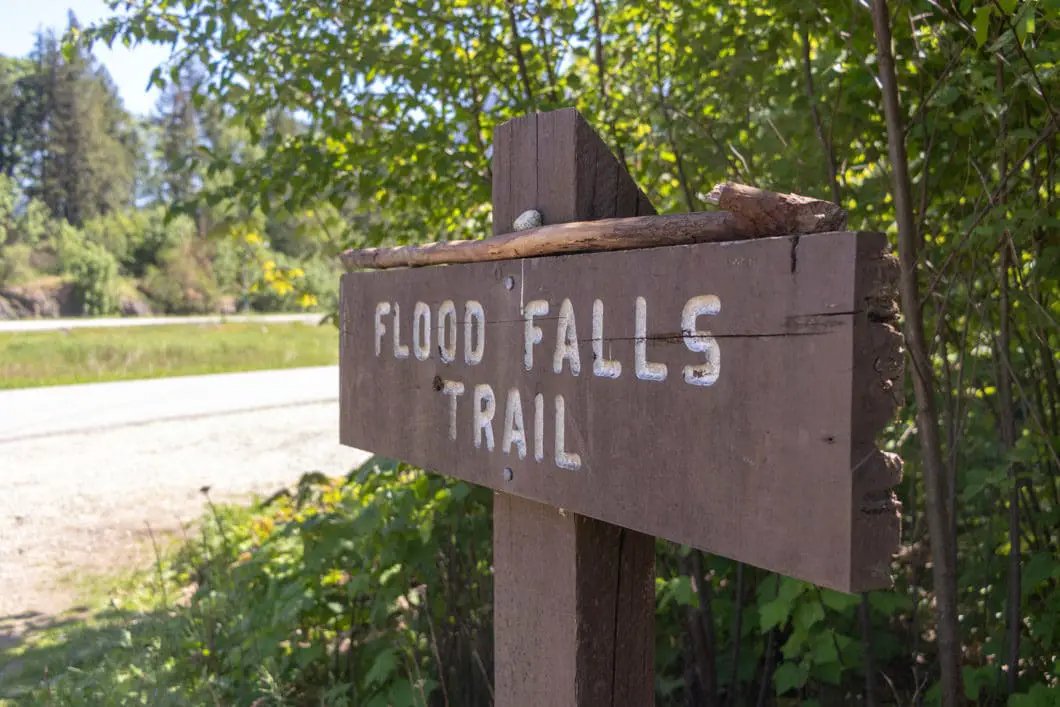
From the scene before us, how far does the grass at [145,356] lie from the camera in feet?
45.8

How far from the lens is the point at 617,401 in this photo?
1.10 metres

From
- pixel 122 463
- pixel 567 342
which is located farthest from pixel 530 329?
pixel 122 463

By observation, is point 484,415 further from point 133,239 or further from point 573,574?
point 133,239

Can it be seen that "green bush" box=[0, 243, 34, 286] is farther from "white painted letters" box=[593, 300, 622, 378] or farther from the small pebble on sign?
"white painted letters" box=[593, 300, 622, 378]

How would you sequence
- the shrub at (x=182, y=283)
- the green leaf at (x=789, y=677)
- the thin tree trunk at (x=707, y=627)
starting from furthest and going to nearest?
the shrub at (x=182, y=283), the thin tree trunk at (x=707, y=627), the green leaf at (x=789, y=677)

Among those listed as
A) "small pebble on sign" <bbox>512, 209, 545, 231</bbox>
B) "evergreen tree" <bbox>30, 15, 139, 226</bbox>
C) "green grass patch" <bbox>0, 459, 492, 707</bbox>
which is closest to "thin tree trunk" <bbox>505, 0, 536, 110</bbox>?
"green grass patch" <bbox>0, 459, 492, 707</bbox>

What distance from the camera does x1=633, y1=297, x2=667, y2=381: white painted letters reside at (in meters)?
1.04

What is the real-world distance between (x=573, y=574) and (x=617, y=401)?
30cm

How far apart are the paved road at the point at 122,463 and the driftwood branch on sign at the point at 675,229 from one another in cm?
359

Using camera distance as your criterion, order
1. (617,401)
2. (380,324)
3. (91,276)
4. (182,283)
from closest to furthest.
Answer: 1. (617,401)
2. (380,324)
3. (91,276)
4. (182,283)

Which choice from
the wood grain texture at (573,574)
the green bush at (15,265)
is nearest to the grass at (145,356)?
the wood grain texture at (573,574)

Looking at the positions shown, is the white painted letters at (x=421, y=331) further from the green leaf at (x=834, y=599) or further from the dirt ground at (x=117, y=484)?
the dirt ground at (x=117, y=484)

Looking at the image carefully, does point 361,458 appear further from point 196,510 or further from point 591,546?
point 591,546

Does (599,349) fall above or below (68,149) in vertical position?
below
